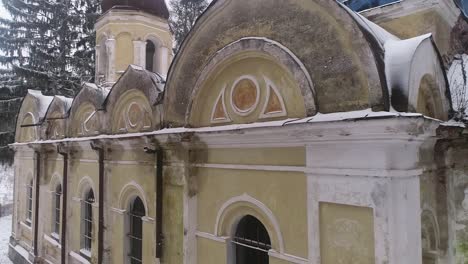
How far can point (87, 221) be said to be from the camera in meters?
10.2

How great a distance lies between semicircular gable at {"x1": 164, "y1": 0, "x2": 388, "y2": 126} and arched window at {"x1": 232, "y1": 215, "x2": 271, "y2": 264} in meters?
2.19

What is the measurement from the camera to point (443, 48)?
6.32 metres

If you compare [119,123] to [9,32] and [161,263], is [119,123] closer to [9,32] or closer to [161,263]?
[161,263]

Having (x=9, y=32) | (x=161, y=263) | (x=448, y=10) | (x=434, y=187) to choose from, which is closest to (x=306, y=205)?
(x=434, y=187)

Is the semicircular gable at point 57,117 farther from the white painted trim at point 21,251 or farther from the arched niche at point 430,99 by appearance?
the arched niche at point 430,99

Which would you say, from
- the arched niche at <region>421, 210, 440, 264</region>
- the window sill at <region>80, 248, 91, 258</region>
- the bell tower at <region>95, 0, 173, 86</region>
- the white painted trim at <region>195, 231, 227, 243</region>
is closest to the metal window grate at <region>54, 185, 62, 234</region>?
the window sill at <region>80, 248, 91, 258</region>

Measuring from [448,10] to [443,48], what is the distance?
2.01 ft

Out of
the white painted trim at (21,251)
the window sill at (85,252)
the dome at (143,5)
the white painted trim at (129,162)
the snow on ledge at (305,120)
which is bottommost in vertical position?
the white painted trim at (21,251)

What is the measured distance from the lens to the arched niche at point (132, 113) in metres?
7.76

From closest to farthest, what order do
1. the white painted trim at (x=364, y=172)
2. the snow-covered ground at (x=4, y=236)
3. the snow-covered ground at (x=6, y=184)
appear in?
the white painted trim at (x=364, y=172) → the snow-covered ground at (x=4, y=236) → the snow-covered ground at (x=6, y=184)

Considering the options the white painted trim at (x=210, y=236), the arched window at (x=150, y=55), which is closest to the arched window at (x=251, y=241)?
the white painted trim at (x=210, y=236)

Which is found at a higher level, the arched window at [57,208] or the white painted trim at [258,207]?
the white painted trim at [258,207]

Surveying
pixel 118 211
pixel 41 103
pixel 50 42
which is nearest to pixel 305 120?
pixel 118 211

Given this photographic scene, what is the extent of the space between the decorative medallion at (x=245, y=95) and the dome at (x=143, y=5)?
25.2 feet
